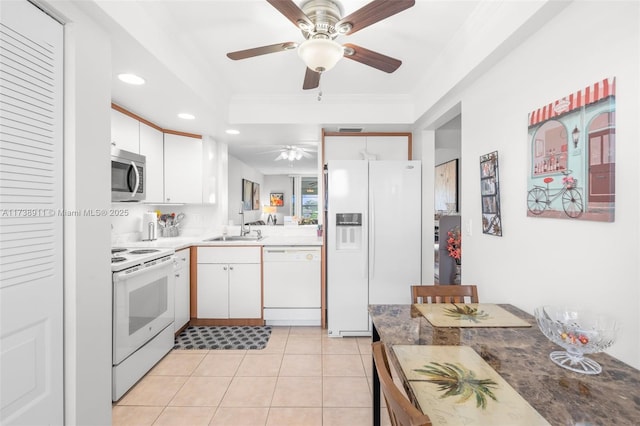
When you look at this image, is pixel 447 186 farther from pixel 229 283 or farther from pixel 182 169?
pixel 182 169

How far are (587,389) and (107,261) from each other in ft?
6.58

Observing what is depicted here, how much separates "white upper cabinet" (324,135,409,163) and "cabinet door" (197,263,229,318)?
5.66ft

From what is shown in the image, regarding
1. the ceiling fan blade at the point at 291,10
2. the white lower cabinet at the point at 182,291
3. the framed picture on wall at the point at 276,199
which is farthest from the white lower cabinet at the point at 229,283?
the framed picture on wall at the point at 276,199

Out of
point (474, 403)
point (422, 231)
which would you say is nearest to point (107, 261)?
point (474, 403)

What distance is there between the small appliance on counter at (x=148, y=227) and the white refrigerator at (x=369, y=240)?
1.90 metres

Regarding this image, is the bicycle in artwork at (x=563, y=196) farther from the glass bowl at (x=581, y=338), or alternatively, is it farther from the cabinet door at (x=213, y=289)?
the cabinet door at (x=213, y=289)

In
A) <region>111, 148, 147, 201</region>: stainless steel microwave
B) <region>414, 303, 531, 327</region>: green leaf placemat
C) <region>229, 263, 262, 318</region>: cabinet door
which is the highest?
<region>111, 148, 147, 201</region>: stainless steel microwave

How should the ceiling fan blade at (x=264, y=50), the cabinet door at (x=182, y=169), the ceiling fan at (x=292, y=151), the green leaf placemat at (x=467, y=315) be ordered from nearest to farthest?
the green leaf placemat at (x=467, y=315), the ceiling fan blade at (x=264, y=50), the cabinet door at (x=182, y=169), the ceiling fan at (x=292, y=151)

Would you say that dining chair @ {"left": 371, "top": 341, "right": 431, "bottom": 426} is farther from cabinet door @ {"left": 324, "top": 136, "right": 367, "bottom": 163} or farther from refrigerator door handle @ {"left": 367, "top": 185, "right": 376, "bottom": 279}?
cabinet door @ {"left": 324, "top": 136, "right": 367, "bottom": 163}

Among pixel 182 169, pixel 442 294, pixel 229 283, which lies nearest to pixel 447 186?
pixel 442 294

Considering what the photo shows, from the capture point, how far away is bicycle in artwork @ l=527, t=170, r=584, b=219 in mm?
1239

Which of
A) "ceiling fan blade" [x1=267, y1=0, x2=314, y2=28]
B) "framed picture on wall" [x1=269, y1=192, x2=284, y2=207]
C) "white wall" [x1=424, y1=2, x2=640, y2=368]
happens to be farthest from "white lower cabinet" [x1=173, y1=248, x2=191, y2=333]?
"framed picture on wall" [x1=269, y1=192, x2=284, y2=207]

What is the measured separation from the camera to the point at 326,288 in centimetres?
327

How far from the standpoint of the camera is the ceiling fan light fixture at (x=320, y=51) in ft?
4.94
